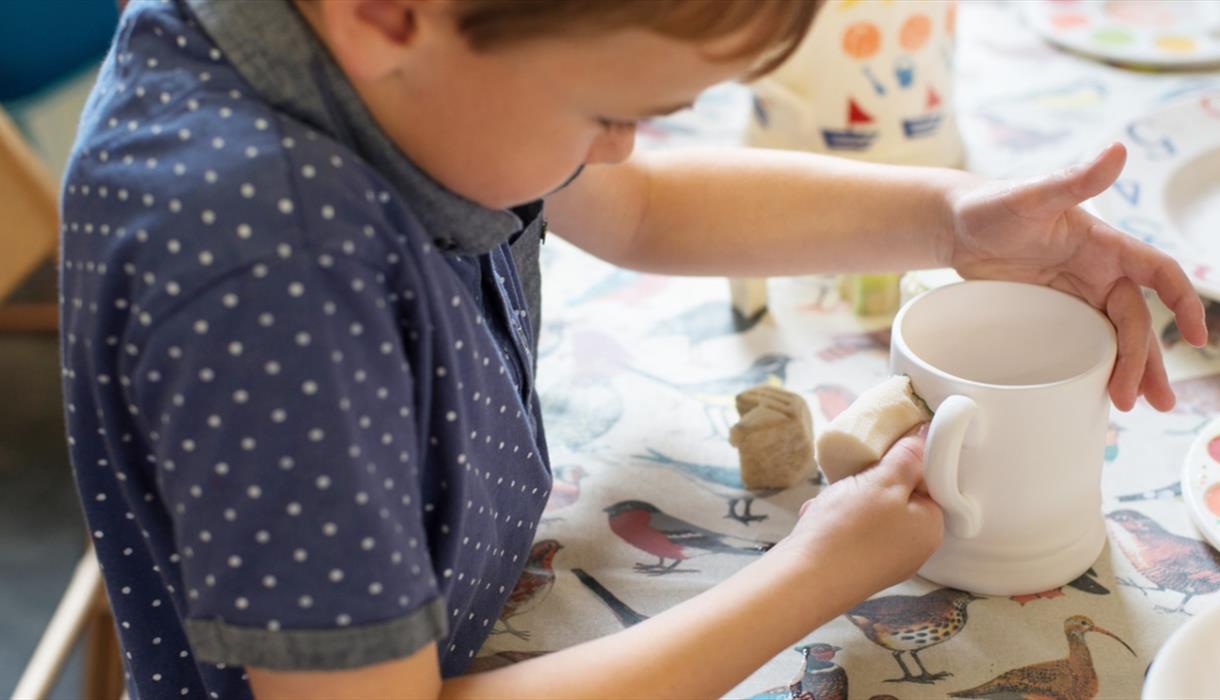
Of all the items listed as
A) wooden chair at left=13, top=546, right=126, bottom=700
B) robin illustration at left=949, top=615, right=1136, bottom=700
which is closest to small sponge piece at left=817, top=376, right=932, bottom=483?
robin illustration at left=949, top=615, right=1136, bottom=700

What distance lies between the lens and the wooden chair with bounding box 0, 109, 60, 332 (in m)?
0.93

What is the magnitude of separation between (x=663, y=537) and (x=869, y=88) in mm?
363

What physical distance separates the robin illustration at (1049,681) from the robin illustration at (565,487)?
0.22m

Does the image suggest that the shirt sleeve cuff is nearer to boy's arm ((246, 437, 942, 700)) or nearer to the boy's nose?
boy's arm ((246, 437, 942, 700))

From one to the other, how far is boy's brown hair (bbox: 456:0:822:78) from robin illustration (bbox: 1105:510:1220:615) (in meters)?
0.32

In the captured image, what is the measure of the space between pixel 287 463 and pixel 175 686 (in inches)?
9.0

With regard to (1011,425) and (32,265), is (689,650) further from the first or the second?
(32,265)

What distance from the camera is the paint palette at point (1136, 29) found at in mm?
947

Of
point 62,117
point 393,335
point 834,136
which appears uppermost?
point 393,335

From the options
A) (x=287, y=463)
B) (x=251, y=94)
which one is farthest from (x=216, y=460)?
(x=251, y=94)

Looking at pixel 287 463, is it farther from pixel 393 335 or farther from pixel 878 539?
pixel 878 539

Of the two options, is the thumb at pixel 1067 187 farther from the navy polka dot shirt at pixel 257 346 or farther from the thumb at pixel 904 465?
the navy polka dot shirt at pixel 257 346

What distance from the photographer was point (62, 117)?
4.52ft

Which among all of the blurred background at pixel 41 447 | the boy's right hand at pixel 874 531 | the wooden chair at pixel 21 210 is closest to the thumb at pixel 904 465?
the boy's right hand at pixel 874 531
